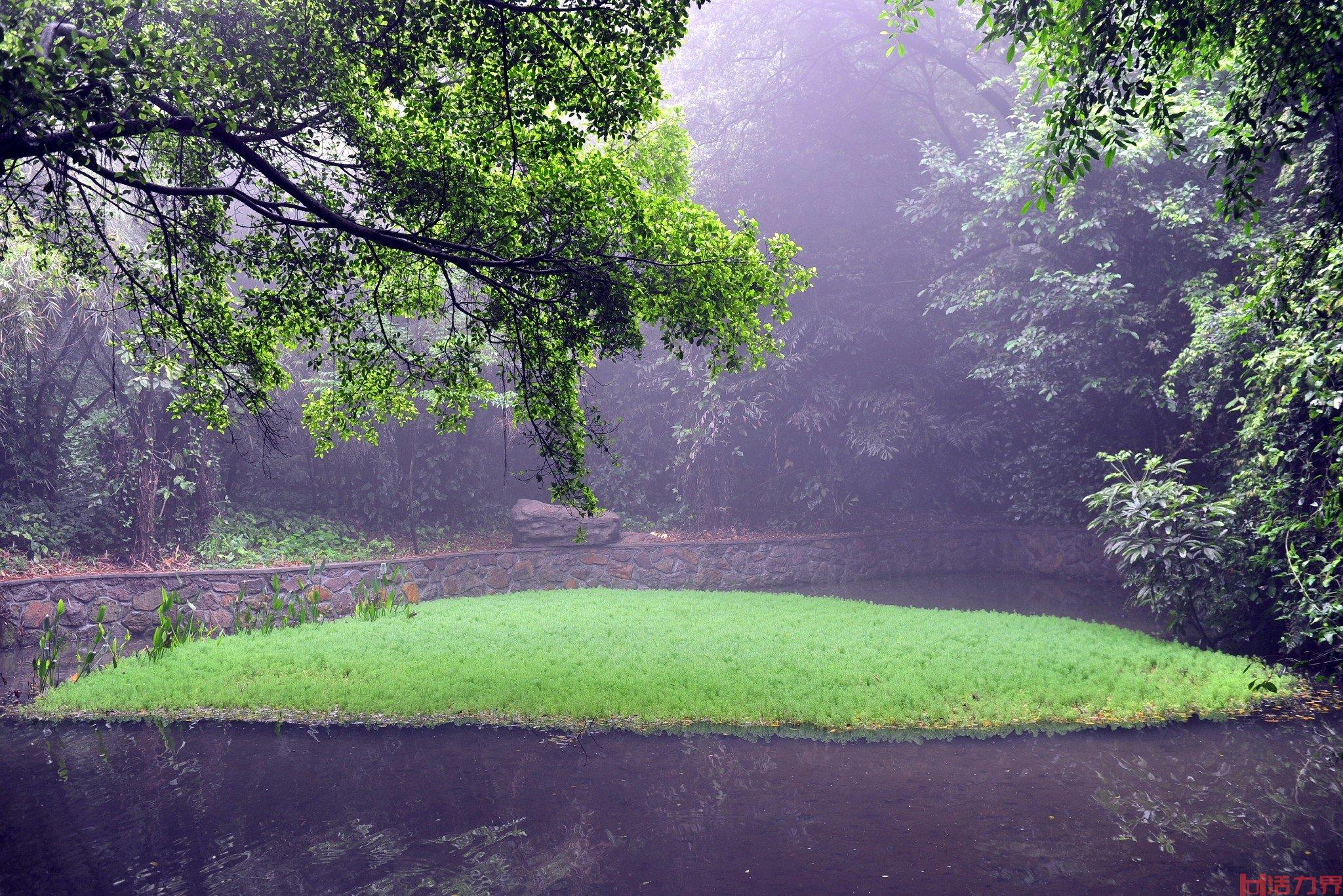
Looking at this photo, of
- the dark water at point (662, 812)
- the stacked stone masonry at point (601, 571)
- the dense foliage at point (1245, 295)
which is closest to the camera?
the dark water at point (662, 812)

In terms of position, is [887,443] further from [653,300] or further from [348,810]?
[348,810]

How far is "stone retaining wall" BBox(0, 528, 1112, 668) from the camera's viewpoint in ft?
44.2

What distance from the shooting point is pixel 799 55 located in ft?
75.6

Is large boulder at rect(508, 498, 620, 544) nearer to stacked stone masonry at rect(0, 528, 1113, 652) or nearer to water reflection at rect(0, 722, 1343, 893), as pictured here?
stacked stone masonry at rect(0, 528, 1113, 652)

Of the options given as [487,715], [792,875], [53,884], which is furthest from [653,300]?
[53,884]

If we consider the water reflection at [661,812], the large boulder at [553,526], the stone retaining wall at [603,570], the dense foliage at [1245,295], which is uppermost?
the dense foliage at [1245,295]

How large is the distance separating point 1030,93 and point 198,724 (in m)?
19.5

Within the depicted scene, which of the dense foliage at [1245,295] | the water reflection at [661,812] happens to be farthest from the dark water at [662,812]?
the dense foliage at [1245,295]

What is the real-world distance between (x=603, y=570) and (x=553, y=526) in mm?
1593

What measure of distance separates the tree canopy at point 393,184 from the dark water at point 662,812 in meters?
3.05

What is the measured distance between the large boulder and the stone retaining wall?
0.28m

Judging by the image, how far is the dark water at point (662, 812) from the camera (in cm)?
513

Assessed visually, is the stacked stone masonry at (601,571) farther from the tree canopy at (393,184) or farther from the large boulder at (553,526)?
the tree canopy at (393,184)

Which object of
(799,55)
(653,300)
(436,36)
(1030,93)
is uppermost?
(799,55)
